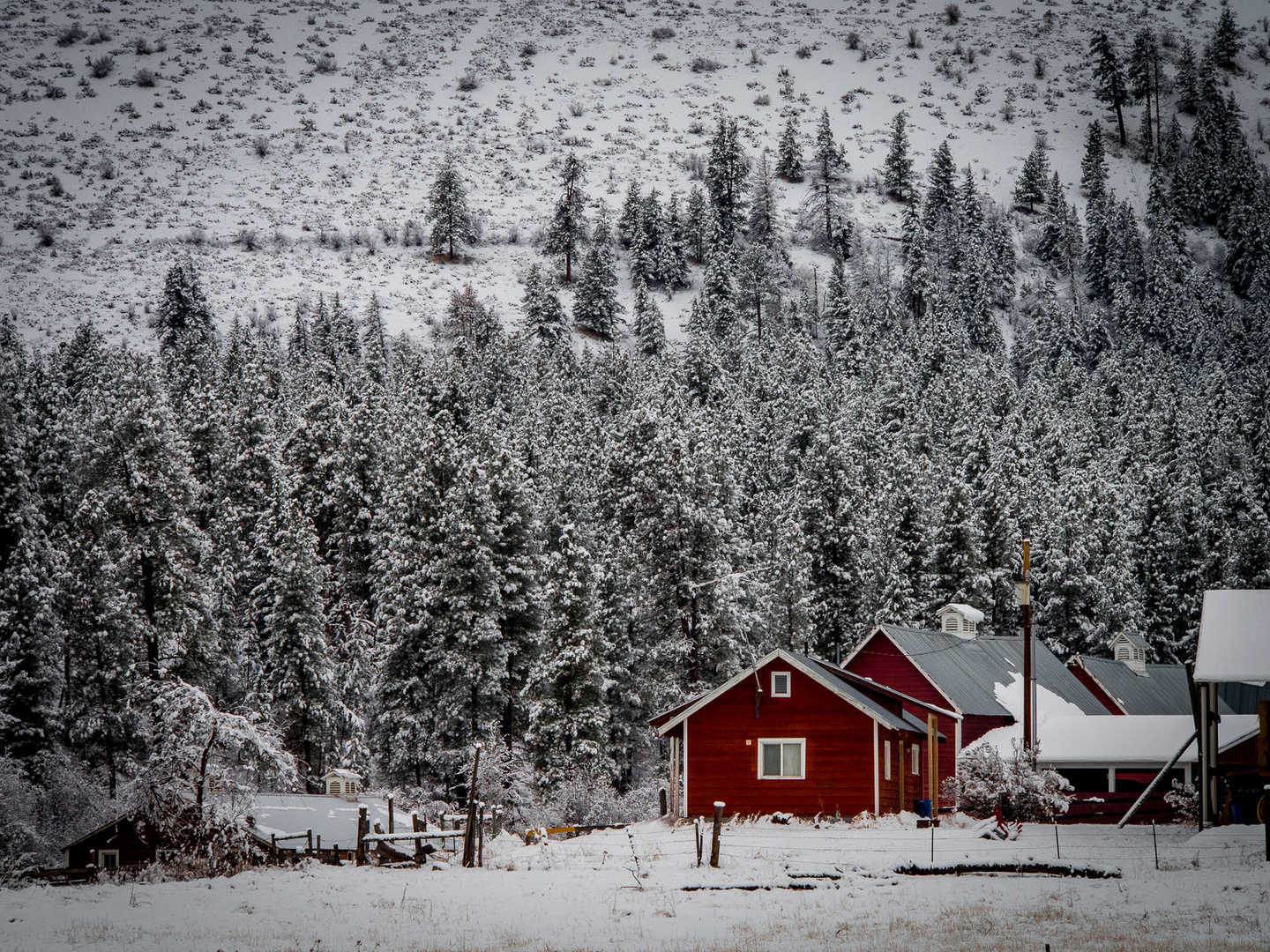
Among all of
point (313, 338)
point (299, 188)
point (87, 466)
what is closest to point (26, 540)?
point (87, 466)

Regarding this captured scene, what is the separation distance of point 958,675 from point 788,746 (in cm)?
1275

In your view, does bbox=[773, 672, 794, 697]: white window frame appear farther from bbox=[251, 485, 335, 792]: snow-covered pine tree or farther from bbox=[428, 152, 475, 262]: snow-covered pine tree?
bbox=[428, 152, 475, 262]: snow-covered pine tree

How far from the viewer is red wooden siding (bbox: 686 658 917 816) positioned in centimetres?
4212

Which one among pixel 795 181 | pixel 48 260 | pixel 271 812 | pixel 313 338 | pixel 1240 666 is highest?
pixel 795 181

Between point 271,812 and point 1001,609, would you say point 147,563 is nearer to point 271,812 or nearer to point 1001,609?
point 271,812

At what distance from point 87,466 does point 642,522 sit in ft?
71.9

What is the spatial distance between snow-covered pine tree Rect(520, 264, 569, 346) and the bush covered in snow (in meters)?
85.8

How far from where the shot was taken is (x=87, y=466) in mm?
50094

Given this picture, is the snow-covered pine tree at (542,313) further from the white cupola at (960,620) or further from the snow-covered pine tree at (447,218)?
the white cupola at (960,620)

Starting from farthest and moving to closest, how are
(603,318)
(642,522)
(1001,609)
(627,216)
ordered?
1. (627,216)
2. (603,318)
3. (1001,609)
4. (642,522)

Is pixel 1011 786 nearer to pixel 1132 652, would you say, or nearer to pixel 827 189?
pixel 1132 652

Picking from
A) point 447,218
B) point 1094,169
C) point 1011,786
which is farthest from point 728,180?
point 1011,786

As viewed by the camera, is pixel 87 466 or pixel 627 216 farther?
pixel 627 216

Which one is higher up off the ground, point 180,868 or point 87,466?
point 87,466
